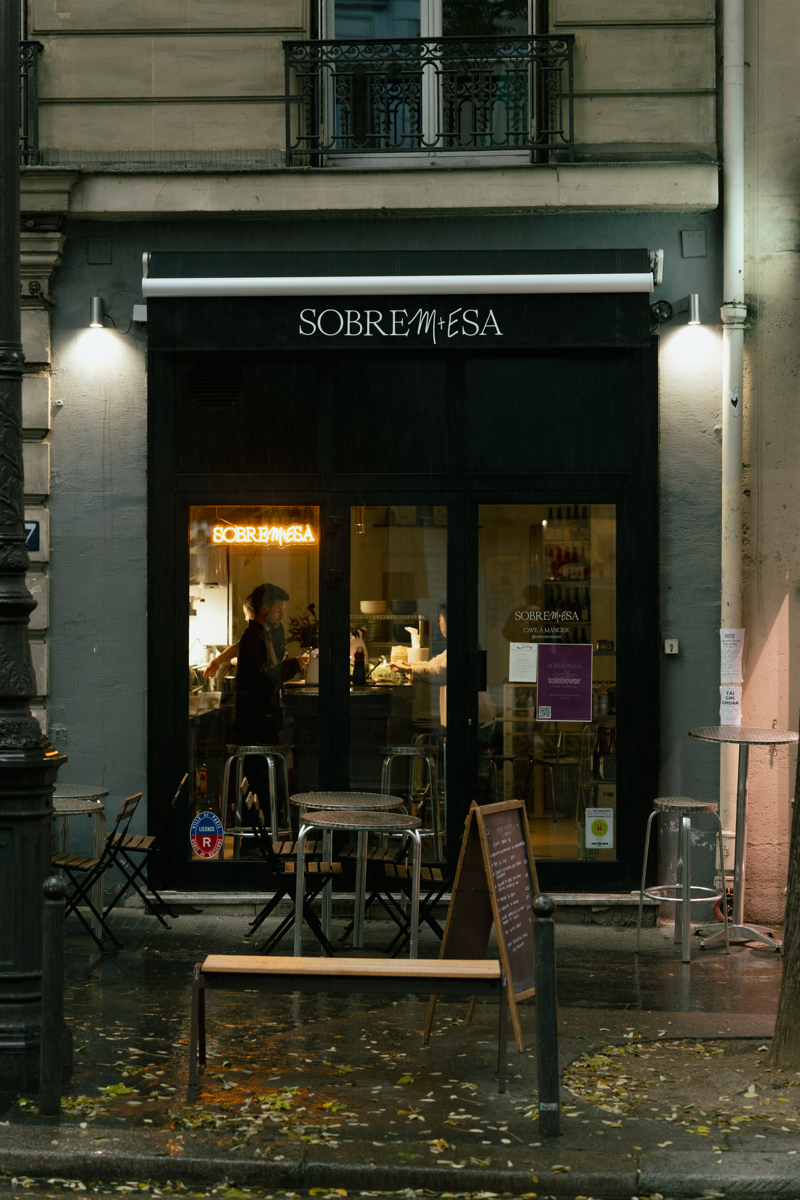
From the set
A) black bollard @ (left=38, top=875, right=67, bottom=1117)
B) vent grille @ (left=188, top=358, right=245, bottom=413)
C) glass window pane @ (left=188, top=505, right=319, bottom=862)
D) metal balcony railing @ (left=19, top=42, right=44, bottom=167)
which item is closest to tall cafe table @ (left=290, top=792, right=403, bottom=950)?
glass window pane @ (left=188, top=505, right=319, bottom=862)

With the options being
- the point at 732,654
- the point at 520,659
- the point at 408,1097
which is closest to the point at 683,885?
the point at 732,654

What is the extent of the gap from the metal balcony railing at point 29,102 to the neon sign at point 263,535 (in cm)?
298

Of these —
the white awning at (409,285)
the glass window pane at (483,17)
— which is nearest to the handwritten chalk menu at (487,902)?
the white awning at (409,285)

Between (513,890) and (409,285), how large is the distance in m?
4.48

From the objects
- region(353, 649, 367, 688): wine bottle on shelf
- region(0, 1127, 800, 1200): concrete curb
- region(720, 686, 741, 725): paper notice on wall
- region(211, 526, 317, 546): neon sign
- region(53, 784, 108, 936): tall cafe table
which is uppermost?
region(211, 526, 317, 546): neon sign

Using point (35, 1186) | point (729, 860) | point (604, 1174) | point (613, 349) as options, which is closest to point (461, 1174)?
point (604, 1174)

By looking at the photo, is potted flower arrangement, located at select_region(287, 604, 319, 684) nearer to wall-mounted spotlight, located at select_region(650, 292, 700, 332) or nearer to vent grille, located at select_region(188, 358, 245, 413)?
vent grille, located at select_region(188, 358, 245, 413)

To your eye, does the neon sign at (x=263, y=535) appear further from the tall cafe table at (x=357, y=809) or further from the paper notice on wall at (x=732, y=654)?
the paper notice on wall at (x=732, y=654)

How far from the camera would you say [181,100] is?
9.43m

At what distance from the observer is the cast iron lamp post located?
5602 mm

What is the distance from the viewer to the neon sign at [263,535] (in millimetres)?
9516

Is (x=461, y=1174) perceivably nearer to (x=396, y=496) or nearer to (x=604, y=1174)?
(x=604, y=1174)

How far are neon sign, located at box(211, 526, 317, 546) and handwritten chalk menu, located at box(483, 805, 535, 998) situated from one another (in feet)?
11.5

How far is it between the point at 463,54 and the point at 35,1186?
313 inches
